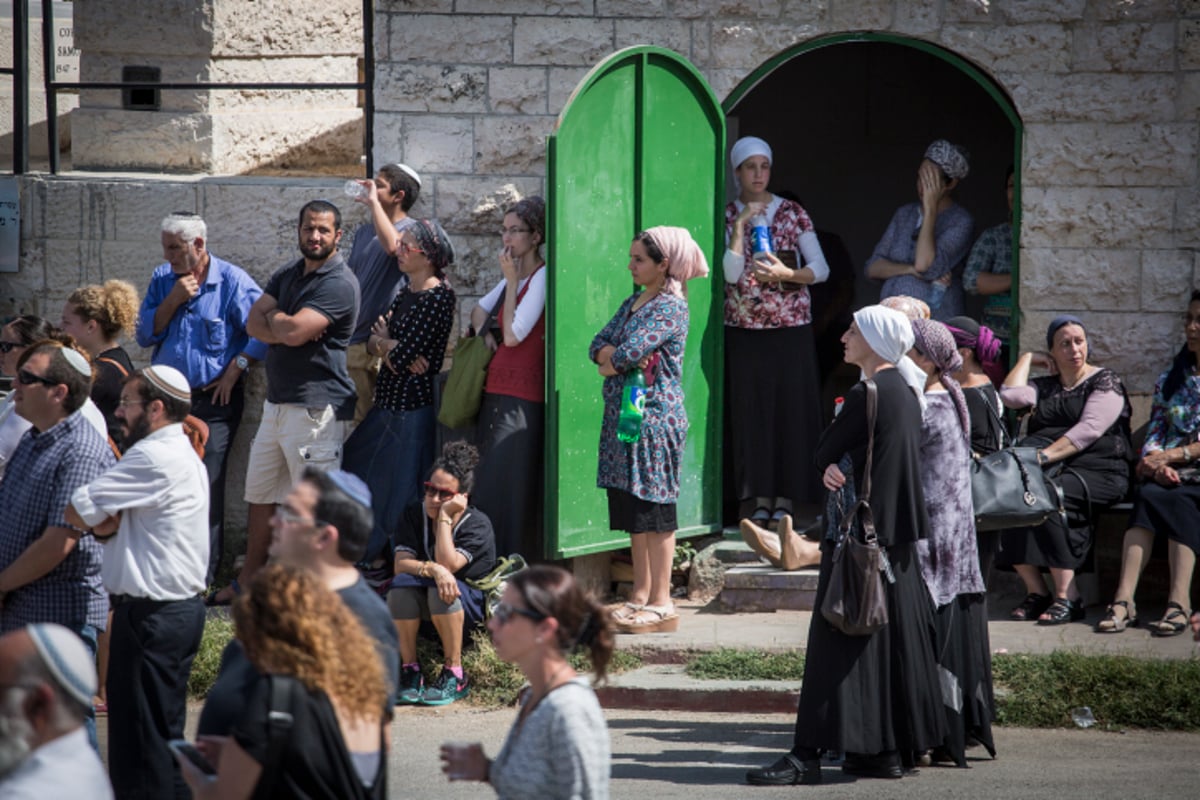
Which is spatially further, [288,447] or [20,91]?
[20,91]

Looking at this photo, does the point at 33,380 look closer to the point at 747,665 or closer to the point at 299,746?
the point at 299,746

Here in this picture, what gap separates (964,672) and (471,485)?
8.20ft

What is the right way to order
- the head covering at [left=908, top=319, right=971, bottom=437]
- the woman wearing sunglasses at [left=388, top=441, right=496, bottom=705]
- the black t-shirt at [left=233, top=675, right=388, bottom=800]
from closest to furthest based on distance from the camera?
the black t-shirt at [left=233, top=675, right=388, bottom=800] → the head covering at [left=908, top=319, right=971, bottom=437] → the woman wearing sunglasses at [left=388, top=441, right=496, bottom=705]

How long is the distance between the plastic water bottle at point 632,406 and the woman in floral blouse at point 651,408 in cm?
4

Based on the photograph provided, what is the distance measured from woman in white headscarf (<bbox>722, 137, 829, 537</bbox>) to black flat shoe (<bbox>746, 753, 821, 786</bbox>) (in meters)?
3.00

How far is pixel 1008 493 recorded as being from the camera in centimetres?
737

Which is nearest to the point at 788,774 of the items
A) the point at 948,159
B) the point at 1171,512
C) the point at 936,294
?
the point at 1171,512

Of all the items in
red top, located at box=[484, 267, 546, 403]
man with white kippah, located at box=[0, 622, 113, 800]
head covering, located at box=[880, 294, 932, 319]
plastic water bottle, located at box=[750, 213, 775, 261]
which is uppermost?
plastic water bottle, located at box=[750, 213, 775, 261]

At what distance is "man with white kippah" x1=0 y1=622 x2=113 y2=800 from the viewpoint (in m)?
3.36

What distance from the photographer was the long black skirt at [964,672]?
6.80m

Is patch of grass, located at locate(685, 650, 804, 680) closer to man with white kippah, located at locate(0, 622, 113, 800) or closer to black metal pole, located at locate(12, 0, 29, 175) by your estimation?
man with white kippah, located at locate(0, 622, 113, 800)

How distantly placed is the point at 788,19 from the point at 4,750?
22.7ft

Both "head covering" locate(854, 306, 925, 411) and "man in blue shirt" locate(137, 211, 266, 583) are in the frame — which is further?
"man in blue shirt" locate(137, 211, 266, 583)

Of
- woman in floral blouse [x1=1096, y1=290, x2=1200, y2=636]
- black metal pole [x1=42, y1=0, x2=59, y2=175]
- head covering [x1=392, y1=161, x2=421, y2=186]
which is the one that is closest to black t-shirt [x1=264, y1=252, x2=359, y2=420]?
head covering [x1=392, y1=161, x2=421, y2=186]
